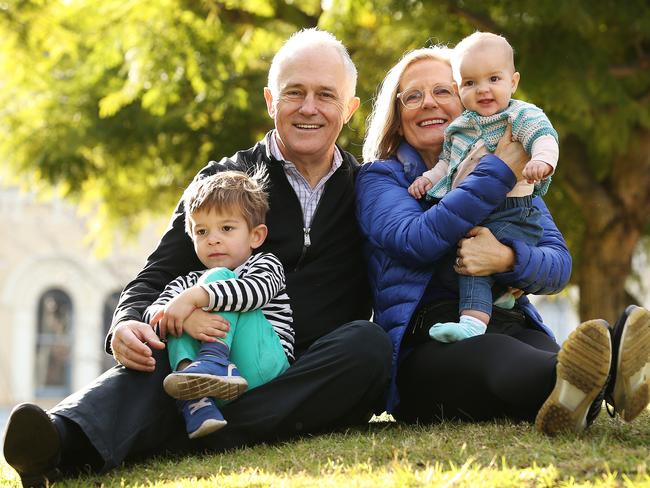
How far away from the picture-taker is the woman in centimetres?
349

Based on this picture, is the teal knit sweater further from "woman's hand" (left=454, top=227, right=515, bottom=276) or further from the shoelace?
the shoelace

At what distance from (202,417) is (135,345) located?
363mm

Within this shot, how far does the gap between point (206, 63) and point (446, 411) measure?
4923 mm

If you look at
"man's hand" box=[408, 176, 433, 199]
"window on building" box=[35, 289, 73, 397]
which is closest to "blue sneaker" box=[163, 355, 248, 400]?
"man's hand" box=[408, 176, 433, 199]

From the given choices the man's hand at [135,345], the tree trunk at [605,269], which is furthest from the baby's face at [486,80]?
the tree trunk at [605,269]

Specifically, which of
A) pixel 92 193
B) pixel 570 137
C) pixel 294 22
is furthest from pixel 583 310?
pixel 92 193

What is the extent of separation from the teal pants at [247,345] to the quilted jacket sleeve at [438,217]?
1.96ft

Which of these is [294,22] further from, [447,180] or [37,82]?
[447,180]

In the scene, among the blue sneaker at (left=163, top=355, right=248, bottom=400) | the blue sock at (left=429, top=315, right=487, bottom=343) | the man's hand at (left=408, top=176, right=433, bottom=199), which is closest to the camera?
the blue sneaker at (left=163, top=355, right=248, bottom=400)

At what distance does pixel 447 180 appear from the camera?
165 inches

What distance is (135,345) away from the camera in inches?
150

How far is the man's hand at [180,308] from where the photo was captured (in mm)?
3777

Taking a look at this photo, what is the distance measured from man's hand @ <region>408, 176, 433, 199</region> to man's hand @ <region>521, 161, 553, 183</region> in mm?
559

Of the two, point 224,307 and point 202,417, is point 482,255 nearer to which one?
point 224,307
